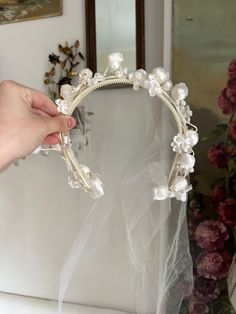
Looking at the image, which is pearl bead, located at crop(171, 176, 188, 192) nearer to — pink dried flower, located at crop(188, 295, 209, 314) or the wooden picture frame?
pink dried flower, located at crop(188, 295, 209, 314)

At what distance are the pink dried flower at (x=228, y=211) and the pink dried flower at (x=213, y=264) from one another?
2.5 inches

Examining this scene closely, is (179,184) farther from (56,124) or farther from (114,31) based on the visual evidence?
(114,31)

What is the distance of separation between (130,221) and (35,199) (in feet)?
1.21

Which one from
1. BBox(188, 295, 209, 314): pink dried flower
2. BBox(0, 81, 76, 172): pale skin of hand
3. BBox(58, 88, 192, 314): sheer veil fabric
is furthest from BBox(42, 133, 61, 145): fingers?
BBox(188, 295, 209, 314): pink dried flower

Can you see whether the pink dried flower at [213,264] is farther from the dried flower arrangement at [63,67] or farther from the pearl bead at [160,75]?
the dried flower arrangement at [63,67]

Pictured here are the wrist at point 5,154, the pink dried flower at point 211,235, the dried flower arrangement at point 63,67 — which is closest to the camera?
the wrist at point 5,154

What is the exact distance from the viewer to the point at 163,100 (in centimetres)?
68

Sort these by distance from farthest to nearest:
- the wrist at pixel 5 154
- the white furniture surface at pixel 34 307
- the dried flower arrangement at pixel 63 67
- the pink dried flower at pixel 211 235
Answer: the dried flower arrangement at pixel 63 67 < the white furniture surface at pixel 34 307 < the pink dried flower at pixel 211 235 < the wrist at pixel 5 154

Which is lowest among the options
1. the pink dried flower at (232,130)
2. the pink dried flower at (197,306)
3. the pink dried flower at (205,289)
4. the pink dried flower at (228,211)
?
the pink dried flower at (197,306)

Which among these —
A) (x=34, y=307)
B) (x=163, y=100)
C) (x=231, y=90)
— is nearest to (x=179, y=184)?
(x=163, y=100)

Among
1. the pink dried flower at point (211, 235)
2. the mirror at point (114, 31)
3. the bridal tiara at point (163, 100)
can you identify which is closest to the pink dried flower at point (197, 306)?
the pink dried flower at point (211, 235)

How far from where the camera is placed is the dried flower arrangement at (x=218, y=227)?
78 centimetres

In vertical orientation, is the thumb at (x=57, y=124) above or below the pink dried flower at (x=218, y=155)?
above

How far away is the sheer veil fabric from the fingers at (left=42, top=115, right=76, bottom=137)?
177mm
